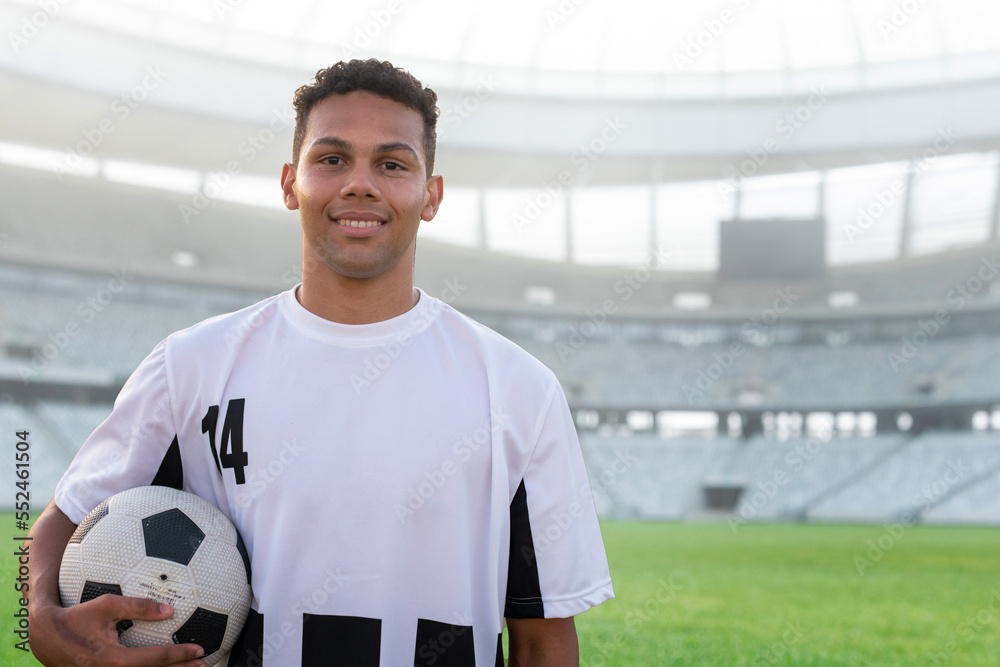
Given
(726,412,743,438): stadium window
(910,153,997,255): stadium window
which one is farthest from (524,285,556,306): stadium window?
(910,153,997,255): stadium window

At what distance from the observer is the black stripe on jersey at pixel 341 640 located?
166 cm

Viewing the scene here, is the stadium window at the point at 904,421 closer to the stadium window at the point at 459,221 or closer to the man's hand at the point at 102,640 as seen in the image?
the stadium window at the point at 459,221

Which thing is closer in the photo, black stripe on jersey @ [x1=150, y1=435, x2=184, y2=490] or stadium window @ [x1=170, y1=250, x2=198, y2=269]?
black stripe on jersey @ [x1=150, y1=435, x2=184, y2=490]

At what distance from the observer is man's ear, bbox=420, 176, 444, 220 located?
1.92m

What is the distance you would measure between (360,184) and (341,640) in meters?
0.97

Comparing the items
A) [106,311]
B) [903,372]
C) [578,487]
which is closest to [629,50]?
[903,372]

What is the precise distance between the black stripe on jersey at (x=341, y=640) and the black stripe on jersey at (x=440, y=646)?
3.6 inches

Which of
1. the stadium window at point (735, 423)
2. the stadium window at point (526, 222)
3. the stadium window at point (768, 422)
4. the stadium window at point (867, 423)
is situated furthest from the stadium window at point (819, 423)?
the stadium window at point (526, 222)

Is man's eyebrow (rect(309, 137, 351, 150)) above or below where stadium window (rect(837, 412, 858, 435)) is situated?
below

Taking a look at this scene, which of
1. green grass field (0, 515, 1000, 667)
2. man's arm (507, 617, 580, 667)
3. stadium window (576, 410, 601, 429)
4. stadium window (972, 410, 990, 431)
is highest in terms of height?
stadium window (576, 410, 601, 429)

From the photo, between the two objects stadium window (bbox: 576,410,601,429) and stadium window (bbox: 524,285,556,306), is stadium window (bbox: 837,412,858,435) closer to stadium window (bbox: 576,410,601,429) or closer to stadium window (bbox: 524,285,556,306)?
stadium window (bbox: 576,410,601,429)

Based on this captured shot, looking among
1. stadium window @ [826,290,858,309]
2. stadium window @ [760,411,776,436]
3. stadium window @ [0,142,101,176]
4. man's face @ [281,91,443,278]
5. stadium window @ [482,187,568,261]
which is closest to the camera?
man's face @ [281,91,443,278]

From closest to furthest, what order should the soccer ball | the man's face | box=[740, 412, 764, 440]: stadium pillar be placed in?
the soccer ball < the man's face < box=[740, 412, 764, 440]: stadium pillar

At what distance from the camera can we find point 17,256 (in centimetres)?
2705
